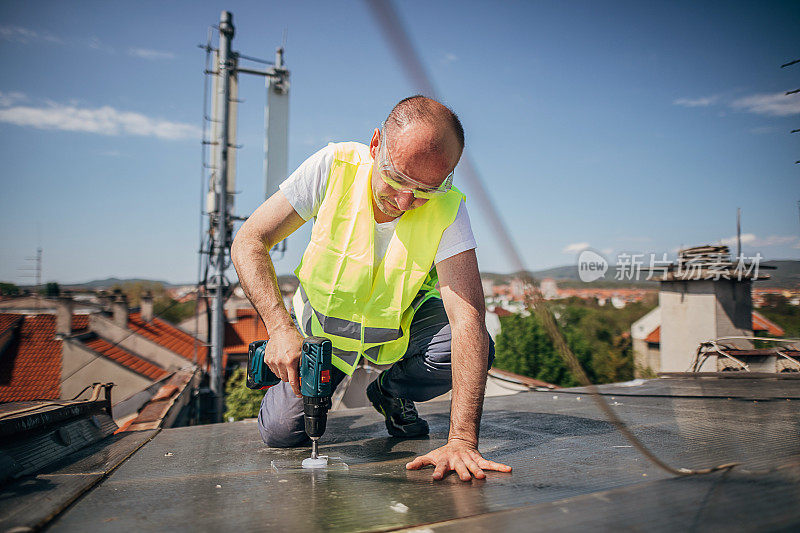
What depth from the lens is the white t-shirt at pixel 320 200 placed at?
6.27 feet

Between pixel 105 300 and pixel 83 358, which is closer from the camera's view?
pixel 83 358

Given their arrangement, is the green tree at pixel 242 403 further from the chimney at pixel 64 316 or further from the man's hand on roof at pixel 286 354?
the man's hand on roof at pixel 286 354

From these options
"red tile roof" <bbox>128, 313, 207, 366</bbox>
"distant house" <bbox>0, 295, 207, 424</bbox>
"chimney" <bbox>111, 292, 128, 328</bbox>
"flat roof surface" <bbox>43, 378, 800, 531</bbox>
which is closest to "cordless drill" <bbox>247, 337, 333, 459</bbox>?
"flat roof surface" <bbox>43, 378, 800, 531</bbox>

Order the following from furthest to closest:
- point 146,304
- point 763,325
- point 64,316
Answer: point 763,325
point 146,304
point 64,316

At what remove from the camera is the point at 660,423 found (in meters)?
2.17

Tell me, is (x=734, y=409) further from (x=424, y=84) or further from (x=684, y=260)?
(x=684, y=260)

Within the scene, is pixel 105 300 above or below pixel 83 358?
above

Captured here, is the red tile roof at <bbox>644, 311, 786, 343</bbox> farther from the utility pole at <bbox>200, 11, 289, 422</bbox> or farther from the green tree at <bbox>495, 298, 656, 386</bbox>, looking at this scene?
the utility pole at <bbox>200, 11, 289, 422</bbox>

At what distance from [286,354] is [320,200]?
0.64 meters

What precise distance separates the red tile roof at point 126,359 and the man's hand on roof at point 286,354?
43.8 feet

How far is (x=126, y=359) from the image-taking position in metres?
14.5

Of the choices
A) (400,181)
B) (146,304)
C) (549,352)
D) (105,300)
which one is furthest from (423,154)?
(549,352)

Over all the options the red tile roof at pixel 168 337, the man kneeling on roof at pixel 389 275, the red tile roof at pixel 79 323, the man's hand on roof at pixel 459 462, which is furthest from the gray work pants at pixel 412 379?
the red tile roof at pixel 168 337

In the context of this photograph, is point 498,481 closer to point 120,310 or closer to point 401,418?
point 401,418
